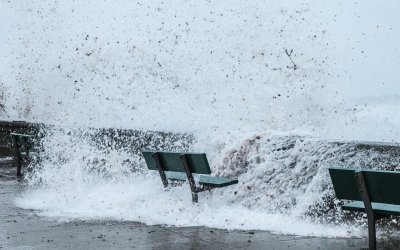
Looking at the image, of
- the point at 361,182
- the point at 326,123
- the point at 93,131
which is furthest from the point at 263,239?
the point at 326,123

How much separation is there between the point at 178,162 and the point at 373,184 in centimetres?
279

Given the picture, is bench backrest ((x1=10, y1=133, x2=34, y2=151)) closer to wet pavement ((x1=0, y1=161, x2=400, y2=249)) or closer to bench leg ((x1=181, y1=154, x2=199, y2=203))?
wet pavement ((x1=0, y1=161, x2=400, y2=249))

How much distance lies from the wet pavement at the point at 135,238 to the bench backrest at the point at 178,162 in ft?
3.07

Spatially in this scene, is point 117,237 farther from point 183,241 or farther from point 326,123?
point 326,123

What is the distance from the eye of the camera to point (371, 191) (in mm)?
4734

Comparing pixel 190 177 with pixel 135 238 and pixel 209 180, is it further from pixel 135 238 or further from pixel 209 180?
pixel 135 238

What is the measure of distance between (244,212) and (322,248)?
164 centimetres

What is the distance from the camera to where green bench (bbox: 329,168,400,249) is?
14.9 ft

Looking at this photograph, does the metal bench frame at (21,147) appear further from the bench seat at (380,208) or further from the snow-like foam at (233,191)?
the bench seat at (380,208)

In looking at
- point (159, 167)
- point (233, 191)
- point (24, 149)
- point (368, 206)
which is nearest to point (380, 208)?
point (368, 206)

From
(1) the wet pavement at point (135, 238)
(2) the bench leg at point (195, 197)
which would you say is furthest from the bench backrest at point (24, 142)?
(2) the bench leg at point (195, 197)

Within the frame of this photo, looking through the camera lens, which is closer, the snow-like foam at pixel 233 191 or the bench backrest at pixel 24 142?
the snow-like foam at pixel 233 191

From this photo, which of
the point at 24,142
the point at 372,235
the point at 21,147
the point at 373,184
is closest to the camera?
the point at 373,184

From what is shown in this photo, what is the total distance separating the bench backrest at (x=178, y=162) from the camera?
653cm
